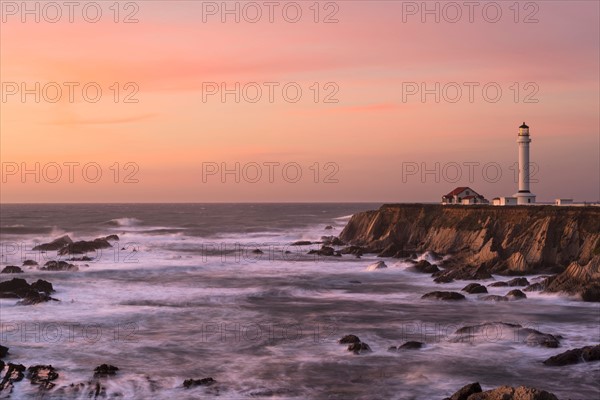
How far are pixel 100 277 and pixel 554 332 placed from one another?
107ft

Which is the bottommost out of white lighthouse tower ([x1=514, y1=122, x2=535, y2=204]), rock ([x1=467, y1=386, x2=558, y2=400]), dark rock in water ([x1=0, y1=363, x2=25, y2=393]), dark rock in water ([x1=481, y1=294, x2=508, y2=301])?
dark rock in water ([x1=0, y1=363, x2=25, y2=393])

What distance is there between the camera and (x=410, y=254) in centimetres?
5984

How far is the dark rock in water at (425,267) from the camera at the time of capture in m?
49.6

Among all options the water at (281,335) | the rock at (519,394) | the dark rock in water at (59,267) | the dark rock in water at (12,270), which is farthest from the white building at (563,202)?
the rock at (519,394)

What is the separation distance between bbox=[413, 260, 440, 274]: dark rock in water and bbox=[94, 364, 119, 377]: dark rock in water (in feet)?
105

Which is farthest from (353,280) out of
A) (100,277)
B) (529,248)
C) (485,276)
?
(100,277)

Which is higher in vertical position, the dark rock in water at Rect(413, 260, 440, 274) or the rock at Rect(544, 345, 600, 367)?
the dark rock in water at Rect(413, 260, 440, 274)

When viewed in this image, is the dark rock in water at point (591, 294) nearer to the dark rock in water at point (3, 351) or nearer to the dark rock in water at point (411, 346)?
the dark rock in water at point (411, 346)

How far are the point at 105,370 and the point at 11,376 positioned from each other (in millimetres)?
2742

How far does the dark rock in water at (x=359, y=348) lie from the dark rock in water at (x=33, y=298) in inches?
720

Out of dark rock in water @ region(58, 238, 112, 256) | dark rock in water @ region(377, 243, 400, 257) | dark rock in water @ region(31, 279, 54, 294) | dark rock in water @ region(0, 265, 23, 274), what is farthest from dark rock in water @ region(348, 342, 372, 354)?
dark rock in water @ region(58, 238, 112, 256)

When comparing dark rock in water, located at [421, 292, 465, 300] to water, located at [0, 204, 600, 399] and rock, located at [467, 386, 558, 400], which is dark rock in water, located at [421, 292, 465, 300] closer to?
water, located at [0, 204, 600, 399]

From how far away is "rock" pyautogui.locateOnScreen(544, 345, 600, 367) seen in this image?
22.0 meters

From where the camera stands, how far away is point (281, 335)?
27.6m
